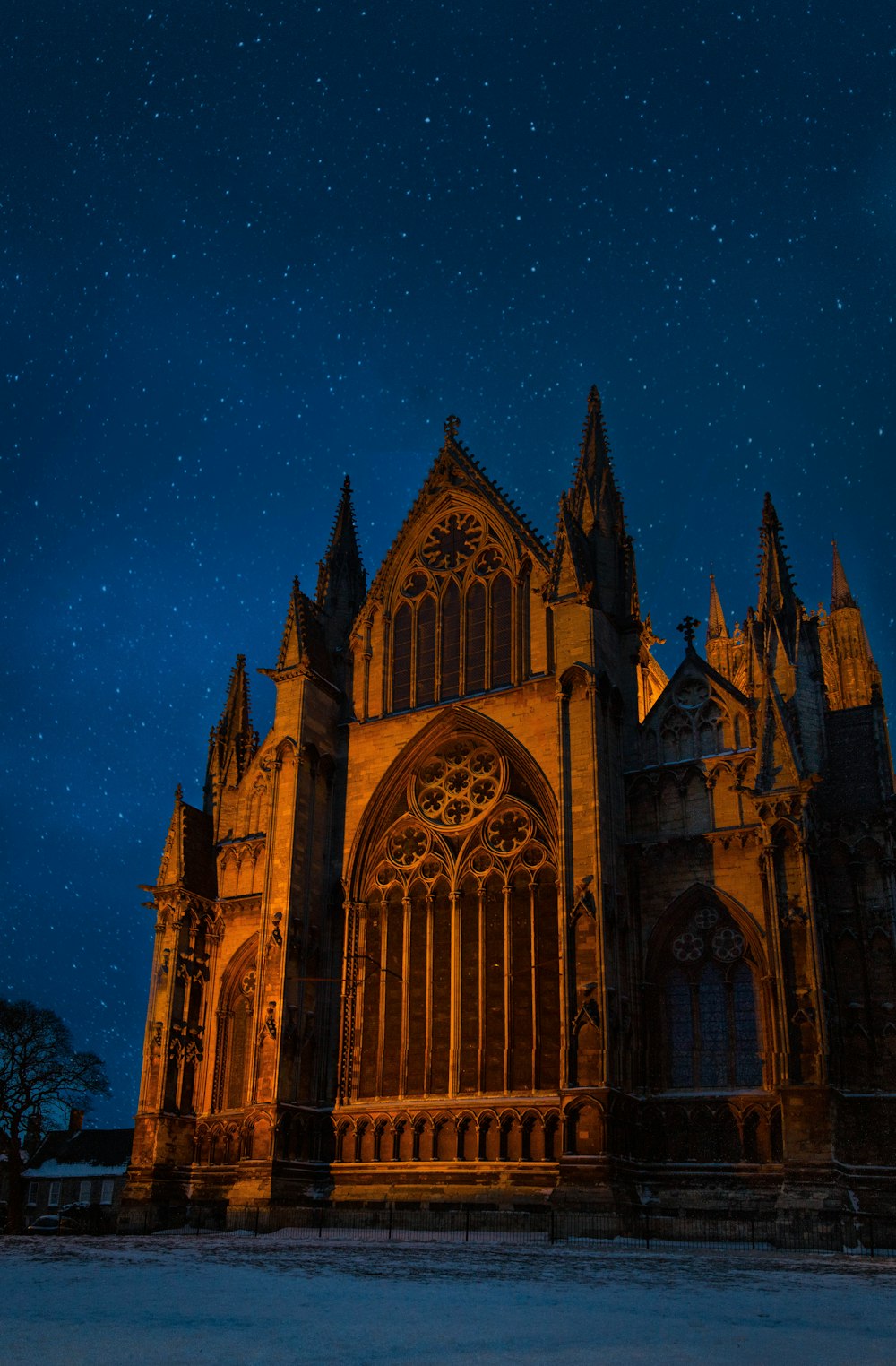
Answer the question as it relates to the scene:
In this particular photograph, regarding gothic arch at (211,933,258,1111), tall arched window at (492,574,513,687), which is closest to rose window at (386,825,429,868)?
tall arched window at (492,574,513,687)

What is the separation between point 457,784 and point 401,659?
5111mm

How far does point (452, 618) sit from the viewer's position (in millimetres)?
37562

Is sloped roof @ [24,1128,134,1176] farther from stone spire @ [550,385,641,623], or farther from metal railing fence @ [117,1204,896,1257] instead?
stone spire @ [550,385,641,623]

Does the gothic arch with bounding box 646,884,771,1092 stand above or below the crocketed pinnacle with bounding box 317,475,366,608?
below

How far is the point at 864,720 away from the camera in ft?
104

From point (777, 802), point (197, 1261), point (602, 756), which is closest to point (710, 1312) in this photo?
point (197, 1261)

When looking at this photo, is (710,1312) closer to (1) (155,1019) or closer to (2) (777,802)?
(2) (777,802)

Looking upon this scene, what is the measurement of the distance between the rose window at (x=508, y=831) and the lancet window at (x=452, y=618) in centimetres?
411

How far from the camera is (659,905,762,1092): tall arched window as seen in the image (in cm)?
2905

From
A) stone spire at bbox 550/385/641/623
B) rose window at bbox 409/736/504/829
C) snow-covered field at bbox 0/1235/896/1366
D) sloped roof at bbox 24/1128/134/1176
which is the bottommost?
snow-covered field at bbox 0/1235/896/1366

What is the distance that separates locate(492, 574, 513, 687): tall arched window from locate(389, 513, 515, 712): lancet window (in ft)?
0.09

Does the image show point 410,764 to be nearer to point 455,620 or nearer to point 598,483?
Result: point 455,620

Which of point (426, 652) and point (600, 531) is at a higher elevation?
point (600, 531)

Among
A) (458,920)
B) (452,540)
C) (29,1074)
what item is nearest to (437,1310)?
(458,920)
